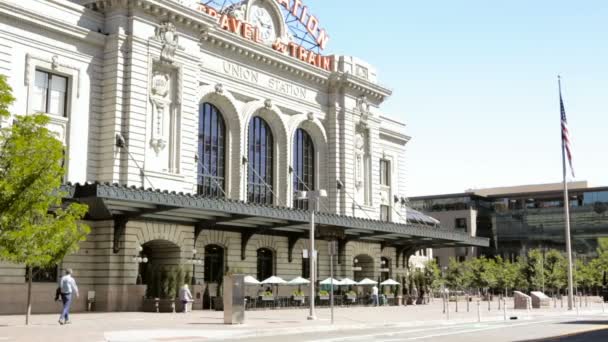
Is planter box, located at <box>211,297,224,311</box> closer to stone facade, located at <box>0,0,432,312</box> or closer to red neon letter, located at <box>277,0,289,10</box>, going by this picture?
stone facade, located at <box>0,0,432,312</box>

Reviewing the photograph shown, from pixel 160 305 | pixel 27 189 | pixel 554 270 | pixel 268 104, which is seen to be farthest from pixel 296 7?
pixel 554 270

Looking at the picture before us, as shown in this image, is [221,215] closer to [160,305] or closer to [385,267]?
[160,305]

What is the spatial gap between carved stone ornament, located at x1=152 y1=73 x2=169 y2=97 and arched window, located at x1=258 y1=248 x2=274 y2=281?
15.6 m

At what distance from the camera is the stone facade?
43.1 metres

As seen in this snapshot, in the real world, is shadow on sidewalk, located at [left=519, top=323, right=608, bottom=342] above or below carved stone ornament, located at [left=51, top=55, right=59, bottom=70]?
below

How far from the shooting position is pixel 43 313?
4050cm

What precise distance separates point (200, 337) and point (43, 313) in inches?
790

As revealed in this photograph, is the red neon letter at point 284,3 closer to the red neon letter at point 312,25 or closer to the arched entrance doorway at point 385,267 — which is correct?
the red neon letter at point 312,25

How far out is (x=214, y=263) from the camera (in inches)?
2103

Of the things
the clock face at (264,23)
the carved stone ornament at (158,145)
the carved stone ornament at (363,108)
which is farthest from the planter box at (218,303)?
the carved stone ornament at (363,108)

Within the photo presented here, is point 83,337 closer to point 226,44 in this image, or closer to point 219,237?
point 219,237

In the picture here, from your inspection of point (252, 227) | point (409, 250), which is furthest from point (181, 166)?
point (409, 250)

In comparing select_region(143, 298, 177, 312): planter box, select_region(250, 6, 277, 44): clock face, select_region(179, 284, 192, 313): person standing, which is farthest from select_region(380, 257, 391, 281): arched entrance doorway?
select_region(143, 298, 177, 312): planter box

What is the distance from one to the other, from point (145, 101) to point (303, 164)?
2089 centimetres
